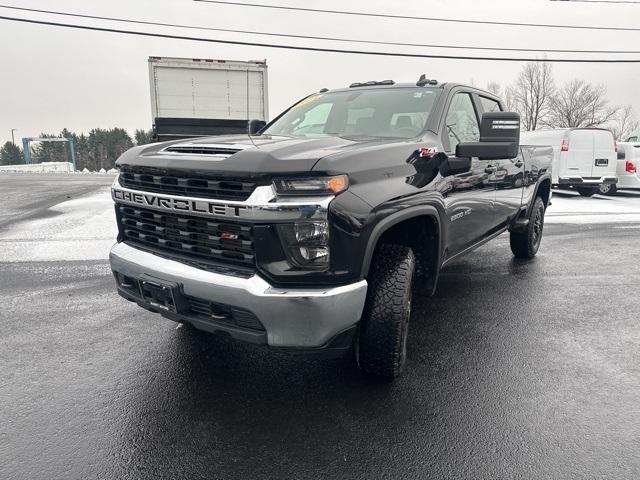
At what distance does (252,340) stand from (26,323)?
2613mm

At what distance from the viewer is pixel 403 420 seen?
263cm

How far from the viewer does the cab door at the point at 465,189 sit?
3.55m

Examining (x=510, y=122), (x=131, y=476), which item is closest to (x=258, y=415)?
(x=131, y=476)

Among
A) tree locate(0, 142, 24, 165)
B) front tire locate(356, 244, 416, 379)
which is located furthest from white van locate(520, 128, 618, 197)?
tree locate(0, 142, 24, 165)

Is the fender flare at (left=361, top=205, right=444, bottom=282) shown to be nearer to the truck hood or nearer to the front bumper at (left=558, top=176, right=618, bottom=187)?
the truck hood

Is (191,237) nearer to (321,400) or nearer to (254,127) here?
(321,400)

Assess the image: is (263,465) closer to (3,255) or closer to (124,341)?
(124,341)

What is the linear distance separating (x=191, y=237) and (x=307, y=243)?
2.39 ft

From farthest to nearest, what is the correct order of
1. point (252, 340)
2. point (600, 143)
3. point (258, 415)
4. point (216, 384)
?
point (600, 143) < point (216, 384) < point (258, 415) < point (252, 340)

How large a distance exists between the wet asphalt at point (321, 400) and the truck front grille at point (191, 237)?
842 mm

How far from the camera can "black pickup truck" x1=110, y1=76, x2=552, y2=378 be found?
2.41 metres

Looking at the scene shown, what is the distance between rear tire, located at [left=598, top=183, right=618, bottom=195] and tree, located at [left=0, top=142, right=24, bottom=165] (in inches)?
4148

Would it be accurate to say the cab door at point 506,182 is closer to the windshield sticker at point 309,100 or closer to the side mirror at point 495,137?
the side mirror at point 495,137

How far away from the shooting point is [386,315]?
2.76m
